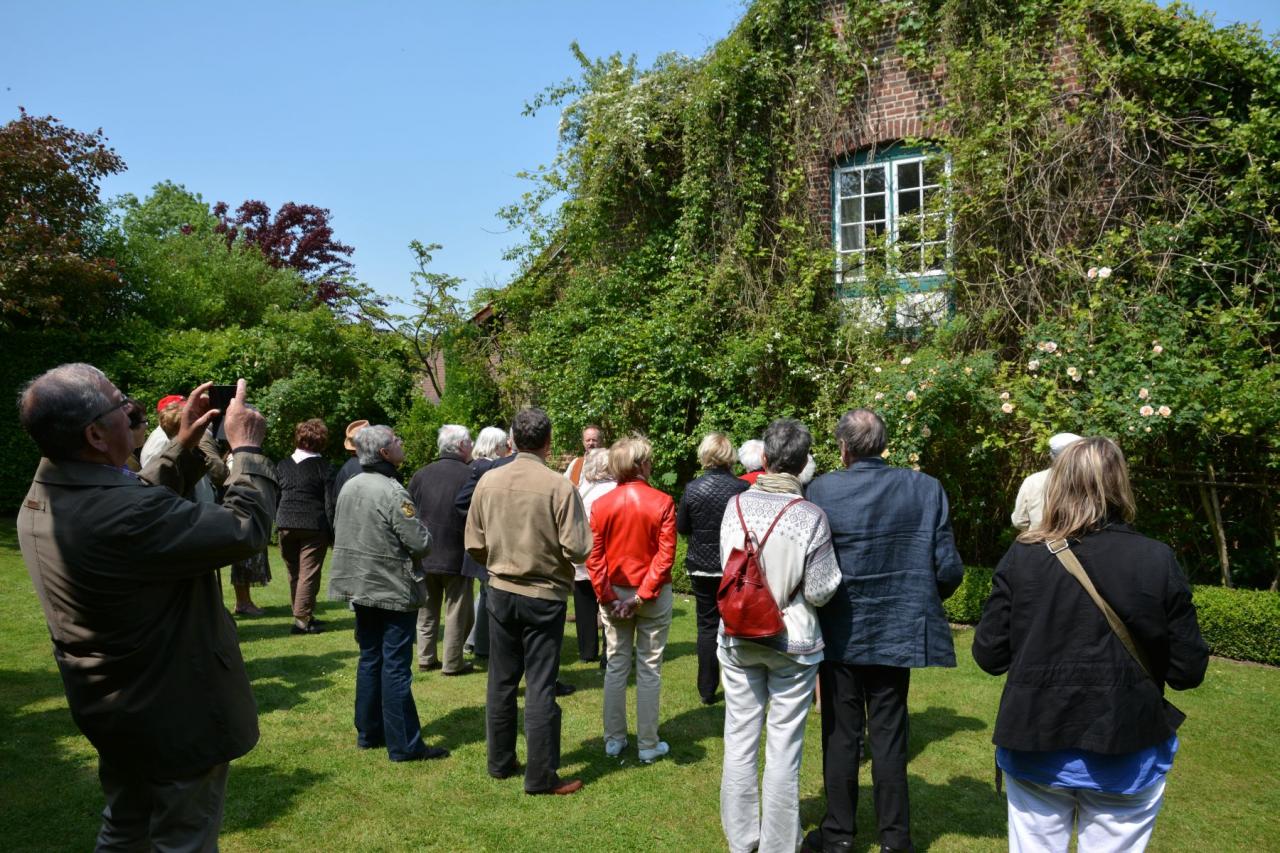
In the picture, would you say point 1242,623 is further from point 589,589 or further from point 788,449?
point 788,449

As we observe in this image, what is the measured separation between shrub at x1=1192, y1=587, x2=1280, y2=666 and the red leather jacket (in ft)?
16.4

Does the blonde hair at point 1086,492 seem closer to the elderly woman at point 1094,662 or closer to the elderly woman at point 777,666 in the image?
the elderly woman at point 1094,662

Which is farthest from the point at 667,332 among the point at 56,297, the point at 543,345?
the point at 56,297

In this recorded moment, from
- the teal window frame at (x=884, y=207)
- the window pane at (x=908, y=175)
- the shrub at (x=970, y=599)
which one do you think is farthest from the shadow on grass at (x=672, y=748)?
the window pane at (x=908, y=175)

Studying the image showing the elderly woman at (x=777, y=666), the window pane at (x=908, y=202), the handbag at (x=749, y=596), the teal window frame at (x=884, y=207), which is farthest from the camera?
the window pane at (x=908, y=202)

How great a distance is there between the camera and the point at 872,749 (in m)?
4.08

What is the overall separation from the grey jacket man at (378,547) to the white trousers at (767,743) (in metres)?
2.09

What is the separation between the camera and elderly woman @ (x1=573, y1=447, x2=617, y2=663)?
694 cm

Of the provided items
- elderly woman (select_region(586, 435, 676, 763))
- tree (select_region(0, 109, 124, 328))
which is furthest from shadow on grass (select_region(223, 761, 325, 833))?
tree (select_region(0, 109, 124, 328))

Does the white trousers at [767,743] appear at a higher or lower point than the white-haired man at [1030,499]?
lower

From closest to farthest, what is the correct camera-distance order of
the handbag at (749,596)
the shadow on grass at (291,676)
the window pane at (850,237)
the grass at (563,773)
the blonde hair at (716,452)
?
the handbag at (749,596) → the grass at (563,773) → the blonde hair at (716,452) → the shadow on grass at (291,676) → the window pane at (850,237)

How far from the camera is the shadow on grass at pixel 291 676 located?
20.9 ft

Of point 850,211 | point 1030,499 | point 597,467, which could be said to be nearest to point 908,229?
point 850,211

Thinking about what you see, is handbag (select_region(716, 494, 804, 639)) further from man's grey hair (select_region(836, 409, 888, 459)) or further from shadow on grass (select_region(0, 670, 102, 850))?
shadow on grass (select_region(0, 670, 102, 850))
